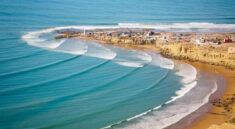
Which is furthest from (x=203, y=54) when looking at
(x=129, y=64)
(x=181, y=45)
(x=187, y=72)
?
(x=129, y=64)

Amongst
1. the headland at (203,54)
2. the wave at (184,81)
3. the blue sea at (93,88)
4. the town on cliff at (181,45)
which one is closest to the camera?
the blue sea at (93,88)

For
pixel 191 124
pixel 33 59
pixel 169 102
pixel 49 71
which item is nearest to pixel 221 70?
pixel 169 102

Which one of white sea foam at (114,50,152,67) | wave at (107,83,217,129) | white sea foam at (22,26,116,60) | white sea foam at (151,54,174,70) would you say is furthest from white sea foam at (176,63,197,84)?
white sea foam at (22,26,116,60)

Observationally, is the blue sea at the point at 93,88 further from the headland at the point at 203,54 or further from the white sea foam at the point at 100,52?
the headland at the point at 203,54

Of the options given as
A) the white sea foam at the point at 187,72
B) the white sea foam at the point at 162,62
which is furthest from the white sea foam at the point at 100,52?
the white sea foam at the point at 187,72

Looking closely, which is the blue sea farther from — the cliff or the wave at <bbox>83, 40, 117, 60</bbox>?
the cliff

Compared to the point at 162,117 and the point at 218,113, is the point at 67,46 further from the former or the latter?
the point at 218,113

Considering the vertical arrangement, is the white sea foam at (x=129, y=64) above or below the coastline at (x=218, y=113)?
above

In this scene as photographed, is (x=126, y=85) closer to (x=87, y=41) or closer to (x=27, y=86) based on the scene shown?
(x=27, y=86)

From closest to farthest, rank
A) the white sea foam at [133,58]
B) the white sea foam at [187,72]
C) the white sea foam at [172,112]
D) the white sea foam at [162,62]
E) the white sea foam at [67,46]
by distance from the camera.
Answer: the white sea foam at [172,112] → the white sea foam at [187,72] → the white sea foam at [162,62] → the white sea foam at [133,58] → the white sea foam at [67,46]

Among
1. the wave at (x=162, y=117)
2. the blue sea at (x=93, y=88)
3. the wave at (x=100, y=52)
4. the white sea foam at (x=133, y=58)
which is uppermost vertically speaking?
the wave at (x=100, y=52)

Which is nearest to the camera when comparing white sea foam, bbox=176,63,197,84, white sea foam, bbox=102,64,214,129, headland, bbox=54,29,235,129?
white sea foam, bbox=102,64,214,129

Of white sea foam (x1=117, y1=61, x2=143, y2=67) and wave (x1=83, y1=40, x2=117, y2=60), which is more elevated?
wave (x1=83, y1=40, x2=117, y2=60)
